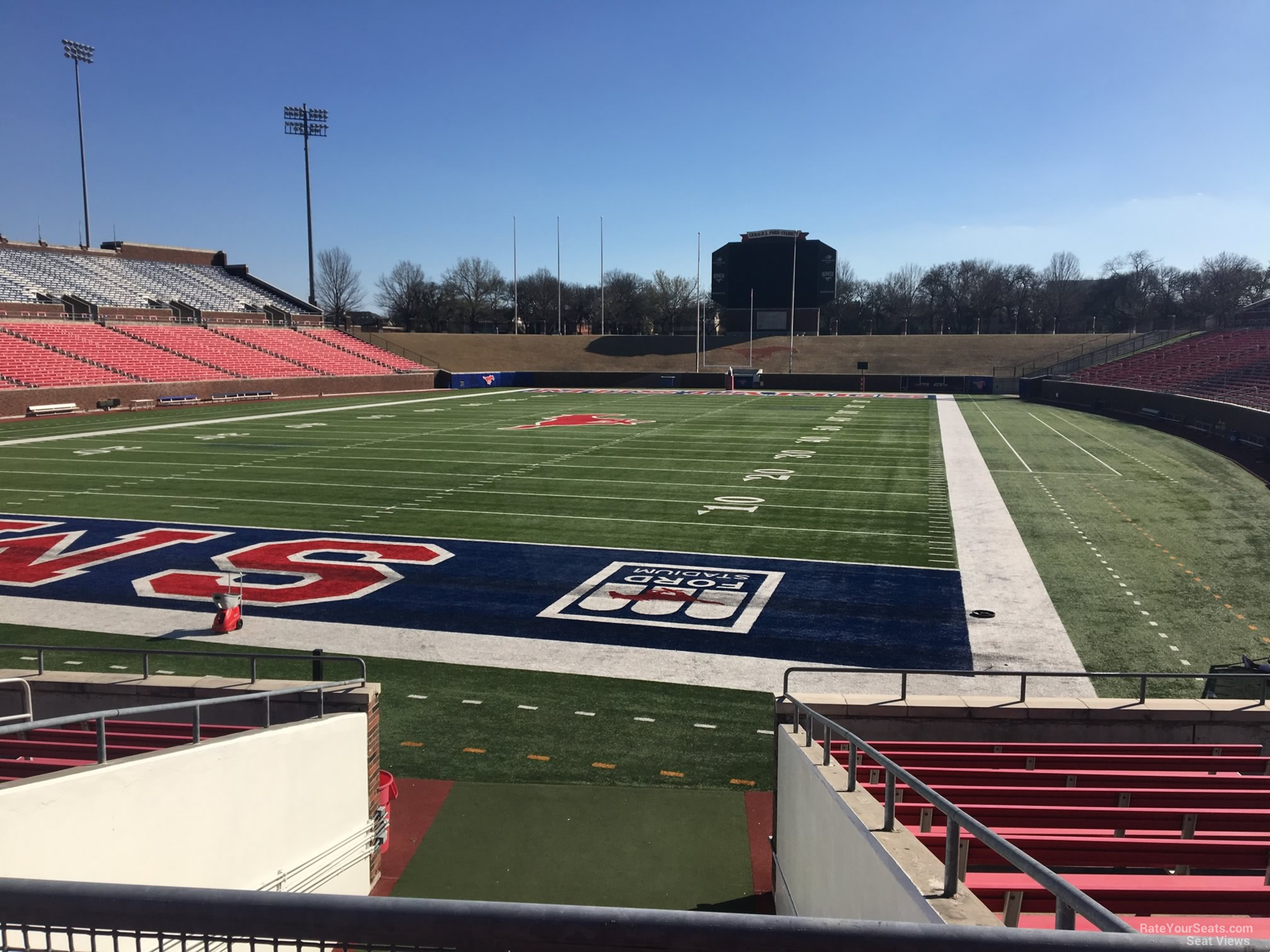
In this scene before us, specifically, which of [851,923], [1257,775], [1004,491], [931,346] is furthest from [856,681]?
[931,346]

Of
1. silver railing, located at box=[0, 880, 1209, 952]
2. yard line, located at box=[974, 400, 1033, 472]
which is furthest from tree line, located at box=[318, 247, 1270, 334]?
silver railing, located at box=[0, 880, 1209, 952]

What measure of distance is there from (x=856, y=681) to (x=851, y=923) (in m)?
9.53

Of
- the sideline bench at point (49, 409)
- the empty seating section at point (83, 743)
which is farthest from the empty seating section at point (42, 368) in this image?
the empty seating section at point (83, 743)

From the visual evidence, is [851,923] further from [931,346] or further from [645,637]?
[931,346]

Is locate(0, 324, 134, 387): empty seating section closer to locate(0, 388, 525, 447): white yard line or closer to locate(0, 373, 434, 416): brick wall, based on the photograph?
locate(0, 373, 434, 416): brick wall

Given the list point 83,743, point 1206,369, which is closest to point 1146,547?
point 83,743

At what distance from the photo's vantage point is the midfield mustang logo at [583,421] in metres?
38.6

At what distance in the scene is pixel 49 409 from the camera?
39781mm

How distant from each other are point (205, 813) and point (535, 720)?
458 centimetres

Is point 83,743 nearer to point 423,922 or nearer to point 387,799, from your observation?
Result: point 387,799

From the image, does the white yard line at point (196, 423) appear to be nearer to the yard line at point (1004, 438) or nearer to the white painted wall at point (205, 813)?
the yard line at point (1004, 438)

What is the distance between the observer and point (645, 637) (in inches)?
497

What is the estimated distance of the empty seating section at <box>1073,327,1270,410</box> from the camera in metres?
39.1

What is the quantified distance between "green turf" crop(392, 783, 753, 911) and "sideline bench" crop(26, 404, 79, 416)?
39.2 m
